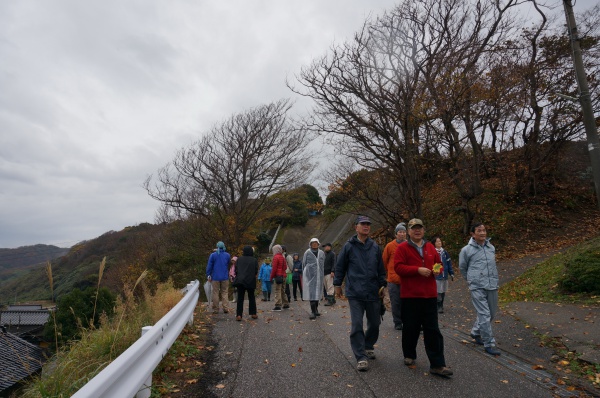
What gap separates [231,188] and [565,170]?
20.0 metres

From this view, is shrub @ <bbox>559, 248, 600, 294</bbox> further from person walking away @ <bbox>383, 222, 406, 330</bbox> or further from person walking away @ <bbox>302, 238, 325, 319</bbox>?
person walking away @ <bbox>302, 238, 325, 319</bbox>

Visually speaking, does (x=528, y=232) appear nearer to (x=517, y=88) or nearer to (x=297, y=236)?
(x=517, y=88)

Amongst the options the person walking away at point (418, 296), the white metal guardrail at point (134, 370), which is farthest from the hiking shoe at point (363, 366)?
the white metal guardrail at point (134, 370)

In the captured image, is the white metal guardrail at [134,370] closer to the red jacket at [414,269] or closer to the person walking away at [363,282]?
the person walking away at [363,282]

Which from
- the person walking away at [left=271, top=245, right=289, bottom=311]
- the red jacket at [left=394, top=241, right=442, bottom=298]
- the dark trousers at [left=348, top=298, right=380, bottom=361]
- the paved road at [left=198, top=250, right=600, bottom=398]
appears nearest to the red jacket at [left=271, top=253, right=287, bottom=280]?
the person walking away at [left=271, top=245, right=289, bottom=311]

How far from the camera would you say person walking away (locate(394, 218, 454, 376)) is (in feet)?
15.6

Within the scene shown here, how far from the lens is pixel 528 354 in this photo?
594 centimetres

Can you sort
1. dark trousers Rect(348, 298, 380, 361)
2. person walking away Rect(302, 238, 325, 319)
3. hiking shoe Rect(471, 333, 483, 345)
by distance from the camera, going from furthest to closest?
person walking away Rect(302, 238, 325, 319) < hiking shoe Rect(471, 333, 483, 345) < dark trousers Rect(348, 298, 380, 361)

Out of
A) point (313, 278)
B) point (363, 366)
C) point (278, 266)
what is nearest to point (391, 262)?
point (363, 366)

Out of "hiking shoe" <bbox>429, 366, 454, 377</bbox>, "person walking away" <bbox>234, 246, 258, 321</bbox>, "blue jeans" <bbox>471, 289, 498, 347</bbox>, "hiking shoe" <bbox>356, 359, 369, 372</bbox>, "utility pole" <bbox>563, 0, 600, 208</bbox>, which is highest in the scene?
"utility pole" <bbox>563, 0, 600, 208</bbox>

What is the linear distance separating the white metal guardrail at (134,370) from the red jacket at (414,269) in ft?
9.92

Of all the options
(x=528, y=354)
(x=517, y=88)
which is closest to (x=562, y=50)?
(x=517, y=88)

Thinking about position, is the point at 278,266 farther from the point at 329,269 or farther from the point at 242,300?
the point at 242,300

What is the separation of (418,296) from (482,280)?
1.71 meters
